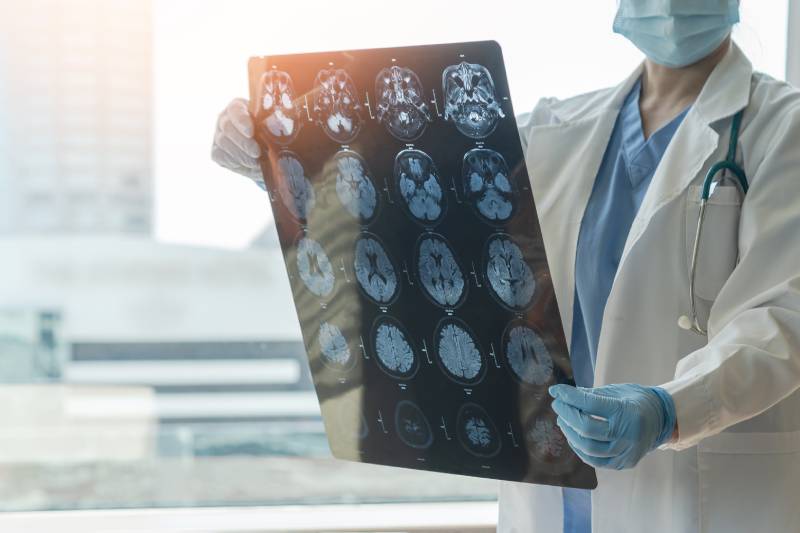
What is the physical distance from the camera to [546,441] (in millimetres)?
1011

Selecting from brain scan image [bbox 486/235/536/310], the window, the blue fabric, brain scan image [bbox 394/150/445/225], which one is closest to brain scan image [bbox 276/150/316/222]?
brain scan image [bbox 394/150/445/225]

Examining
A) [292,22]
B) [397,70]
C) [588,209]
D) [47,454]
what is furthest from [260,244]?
[397,70]

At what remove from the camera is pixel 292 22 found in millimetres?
1934

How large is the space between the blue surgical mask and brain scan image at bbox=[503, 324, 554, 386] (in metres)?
0.46

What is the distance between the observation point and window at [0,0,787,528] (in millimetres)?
1955

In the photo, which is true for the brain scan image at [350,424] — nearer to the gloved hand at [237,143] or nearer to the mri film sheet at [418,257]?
the mri film sheet at [418,257]

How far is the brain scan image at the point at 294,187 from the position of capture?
1.08m

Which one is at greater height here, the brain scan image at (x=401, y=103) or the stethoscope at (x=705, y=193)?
the brain scan image at (x=401, y=103)

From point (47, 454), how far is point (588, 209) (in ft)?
4.93

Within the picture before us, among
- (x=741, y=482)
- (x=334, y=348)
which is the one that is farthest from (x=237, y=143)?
(x=741, y=482)

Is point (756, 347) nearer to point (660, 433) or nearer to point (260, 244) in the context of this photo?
point (660, 433)

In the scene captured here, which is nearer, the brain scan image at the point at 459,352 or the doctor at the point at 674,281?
the doctor at the point at 674,281

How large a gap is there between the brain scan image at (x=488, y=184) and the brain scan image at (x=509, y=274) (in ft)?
0.10

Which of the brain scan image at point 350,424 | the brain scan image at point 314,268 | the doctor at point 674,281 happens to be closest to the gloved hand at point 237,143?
the doctor at point 674,281
